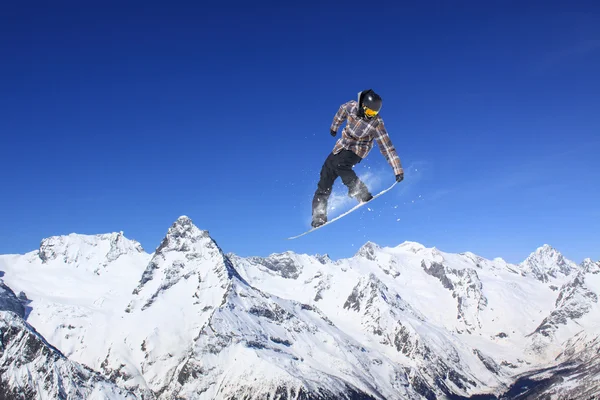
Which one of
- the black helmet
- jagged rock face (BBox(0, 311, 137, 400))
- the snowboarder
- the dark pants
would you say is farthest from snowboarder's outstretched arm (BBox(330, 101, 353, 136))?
jagged rock face (BBox(0, 311, 137, 400))

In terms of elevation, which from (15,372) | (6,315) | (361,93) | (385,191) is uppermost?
(6,315)

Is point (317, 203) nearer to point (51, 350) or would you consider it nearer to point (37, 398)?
point (37, 398)

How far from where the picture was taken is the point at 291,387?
195625 mm

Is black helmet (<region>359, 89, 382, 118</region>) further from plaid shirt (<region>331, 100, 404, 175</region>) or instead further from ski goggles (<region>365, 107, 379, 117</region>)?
plaid shirt (<region>331, 100, 404, 175</region>)

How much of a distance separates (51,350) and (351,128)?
17054 cm

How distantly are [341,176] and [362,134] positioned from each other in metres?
2.92

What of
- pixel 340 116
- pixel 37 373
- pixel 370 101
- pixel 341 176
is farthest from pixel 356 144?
pixel 37 373

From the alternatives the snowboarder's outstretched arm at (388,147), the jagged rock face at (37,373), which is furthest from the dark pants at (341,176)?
the jagged rock face at (37,373)

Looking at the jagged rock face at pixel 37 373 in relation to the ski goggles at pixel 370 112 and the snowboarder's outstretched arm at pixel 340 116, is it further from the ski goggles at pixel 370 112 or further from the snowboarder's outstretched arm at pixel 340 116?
the ski goggles at pixel 370 112

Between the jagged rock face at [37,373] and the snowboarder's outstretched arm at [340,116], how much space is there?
14927 centimetres

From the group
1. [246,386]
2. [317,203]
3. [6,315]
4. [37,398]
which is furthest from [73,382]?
[317,203]

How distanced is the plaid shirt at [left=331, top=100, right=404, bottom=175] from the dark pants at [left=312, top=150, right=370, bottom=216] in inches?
22.5

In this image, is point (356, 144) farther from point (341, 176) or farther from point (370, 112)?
point (370, 112)

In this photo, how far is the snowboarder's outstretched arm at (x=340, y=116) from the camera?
20.3 metres
